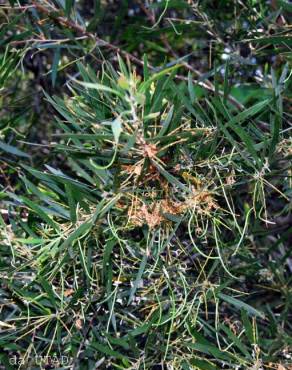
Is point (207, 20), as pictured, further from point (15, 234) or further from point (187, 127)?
point (15, 234)

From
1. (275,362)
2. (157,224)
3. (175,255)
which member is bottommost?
(275,362)

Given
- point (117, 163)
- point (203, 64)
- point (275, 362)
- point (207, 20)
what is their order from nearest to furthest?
point (117, 163) < point (275, 362) < point (207, 20) < point (203, 64)

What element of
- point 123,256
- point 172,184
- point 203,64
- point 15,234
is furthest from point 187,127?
point 203,64

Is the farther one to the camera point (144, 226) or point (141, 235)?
point (141, 235)

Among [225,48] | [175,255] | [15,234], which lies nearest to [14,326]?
[15,234]

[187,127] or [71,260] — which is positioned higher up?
[187,127]

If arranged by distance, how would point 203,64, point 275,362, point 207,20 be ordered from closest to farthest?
1. point 275,362
2. point 207,20
3. point 203,64

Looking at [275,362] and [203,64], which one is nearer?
[275,362]

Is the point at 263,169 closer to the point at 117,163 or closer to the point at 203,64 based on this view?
the point at 117,163

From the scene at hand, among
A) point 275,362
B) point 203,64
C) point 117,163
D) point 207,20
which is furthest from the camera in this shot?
point 203,64
